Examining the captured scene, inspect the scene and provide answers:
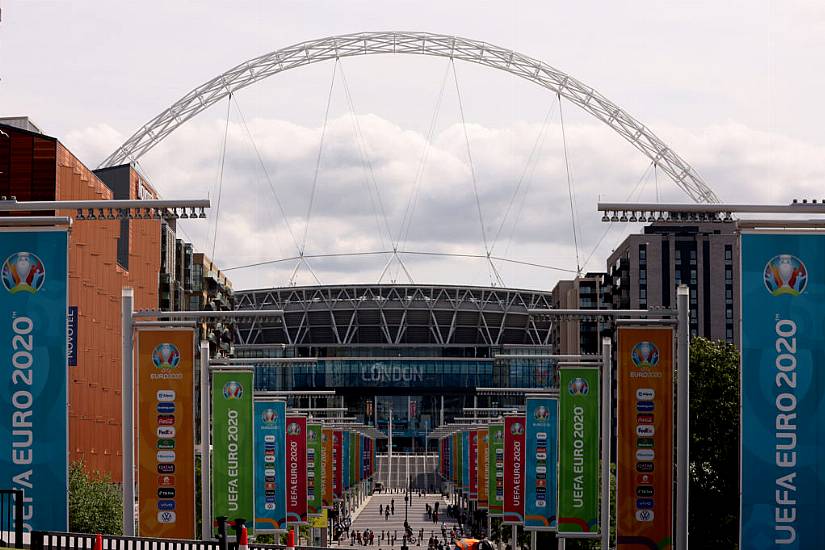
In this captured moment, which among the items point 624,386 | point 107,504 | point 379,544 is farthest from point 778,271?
point 379,544

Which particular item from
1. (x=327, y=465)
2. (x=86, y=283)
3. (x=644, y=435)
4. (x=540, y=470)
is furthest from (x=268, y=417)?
(x=327, y=465)

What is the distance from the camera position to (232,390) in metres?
50.2

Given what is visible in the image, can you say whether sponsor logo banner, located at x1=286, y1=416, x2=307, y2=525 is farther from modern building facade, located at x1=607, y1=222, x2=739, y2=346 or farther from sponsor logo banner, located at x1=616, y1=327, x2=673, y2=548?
modern building facade, located at x1=607, y1=222, x2=739, y2=346

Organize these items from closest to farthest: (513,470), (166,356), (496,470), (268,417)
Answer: (166,356) → (268,417) → (513,470) → (496,470)

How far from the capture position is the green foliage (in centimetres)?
6675

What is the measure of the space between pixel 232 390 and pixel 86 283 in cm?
4132

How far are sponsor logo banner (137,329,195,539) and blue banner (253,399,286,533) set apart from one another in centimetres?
1351

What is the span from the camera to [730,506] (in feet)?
247

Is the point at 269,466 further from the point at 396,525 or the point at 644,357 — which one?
the point at 396,525

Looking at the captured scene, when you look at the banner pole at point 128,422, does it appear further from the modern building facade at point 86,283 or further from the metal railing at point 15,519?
the modern building facade at point 86,283

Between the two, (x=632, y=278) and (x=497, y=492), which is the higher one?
(x=632, y=278)

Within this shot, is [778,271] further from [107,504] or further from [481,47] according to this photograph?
[481,47]

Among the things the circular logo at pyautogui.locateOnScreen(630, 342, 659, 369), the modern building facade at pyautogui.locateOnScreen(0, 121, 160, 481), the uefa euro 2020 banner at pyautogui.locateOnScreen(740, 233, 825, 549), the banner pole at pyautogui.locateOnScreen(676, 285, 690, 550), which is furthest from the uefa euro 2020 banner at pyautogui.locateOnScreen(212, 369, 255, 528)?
the modern building facade at pyautogui.locateOnScreen(0, 121, 160, 481)

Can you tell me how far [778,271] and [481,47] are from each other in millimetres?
147164
